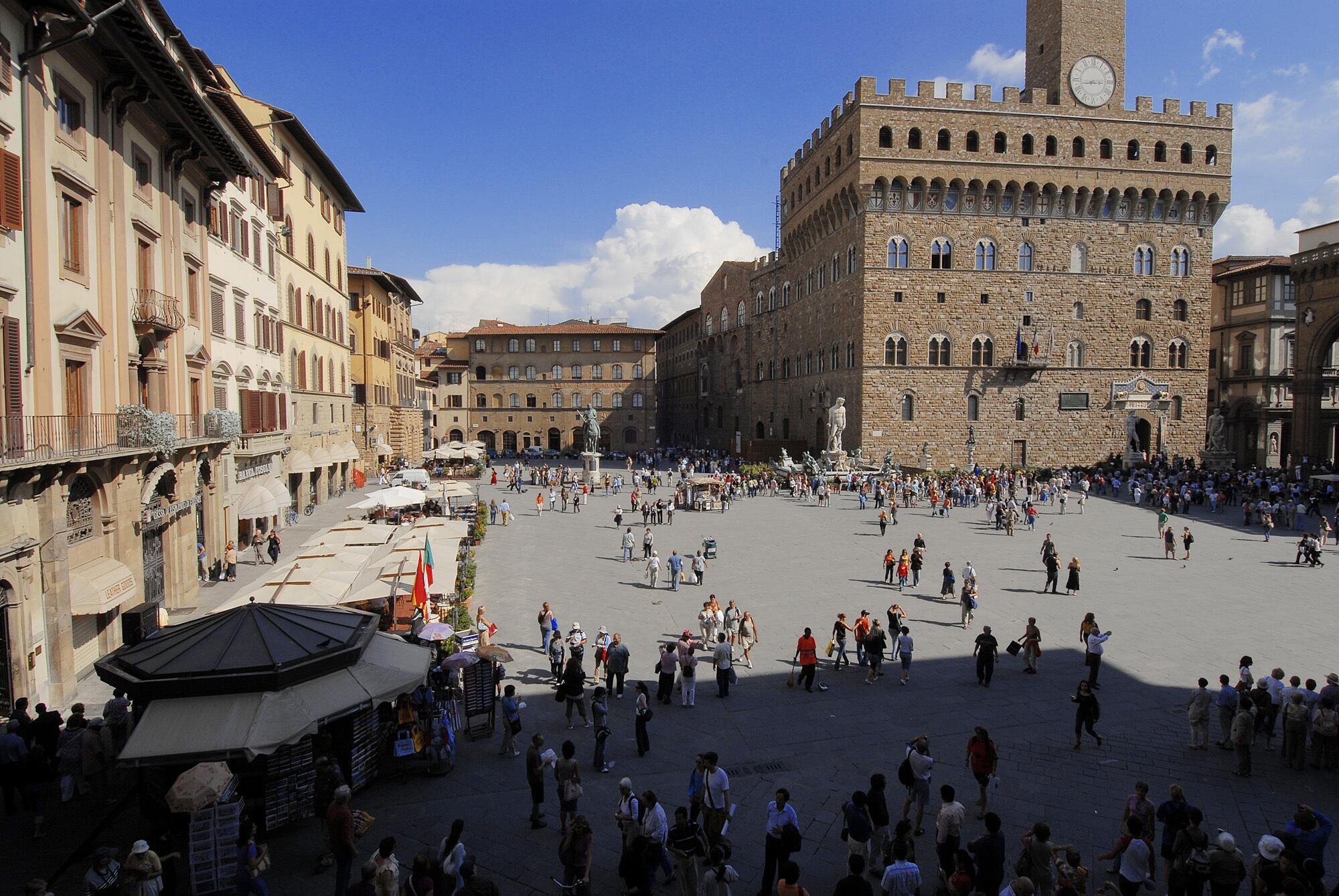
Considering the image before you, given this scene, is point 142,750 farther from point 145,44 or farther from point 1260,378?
point 1260,378

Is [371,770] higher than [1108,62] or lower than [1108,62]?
lower

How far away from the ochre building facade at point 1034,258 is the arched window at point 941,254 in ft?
0.40

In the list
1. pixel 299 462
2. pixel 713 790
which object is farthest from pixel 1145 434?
pixel 713 790

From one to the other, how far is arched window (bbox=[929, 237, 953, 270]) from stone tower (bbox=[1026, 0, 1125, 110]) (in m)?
9.47

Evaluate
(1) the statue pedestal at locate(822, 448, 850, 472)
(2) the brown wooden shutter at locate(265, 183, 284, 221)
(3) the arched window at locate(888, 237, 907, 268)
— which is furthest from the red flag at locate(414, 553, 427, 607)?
(3) the arched window at locate(888, 237, 907, 268)

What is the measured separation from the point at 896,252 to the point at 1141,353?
1532cm

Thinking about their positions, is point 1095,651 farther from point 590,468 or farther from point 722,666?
point 590,468

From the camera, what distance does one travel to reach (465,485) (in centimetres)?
2944

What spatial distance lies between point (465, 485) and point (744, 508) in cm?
1138

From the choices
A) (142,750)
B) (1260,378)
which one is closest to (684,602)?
(142,750)

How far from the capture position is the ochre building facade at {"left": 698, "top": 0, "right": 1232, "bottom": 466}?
Answer: 4288 centimetres

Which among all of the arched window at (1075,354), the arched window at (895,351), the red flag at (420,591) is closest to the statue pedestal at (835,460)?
the arched window at (895,351)

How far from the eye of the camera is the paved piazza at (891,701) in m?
8.30

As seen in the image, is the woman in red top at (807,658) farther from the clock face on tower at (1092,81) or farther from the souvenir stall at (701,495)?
the clock face on tower at (1092,81)
